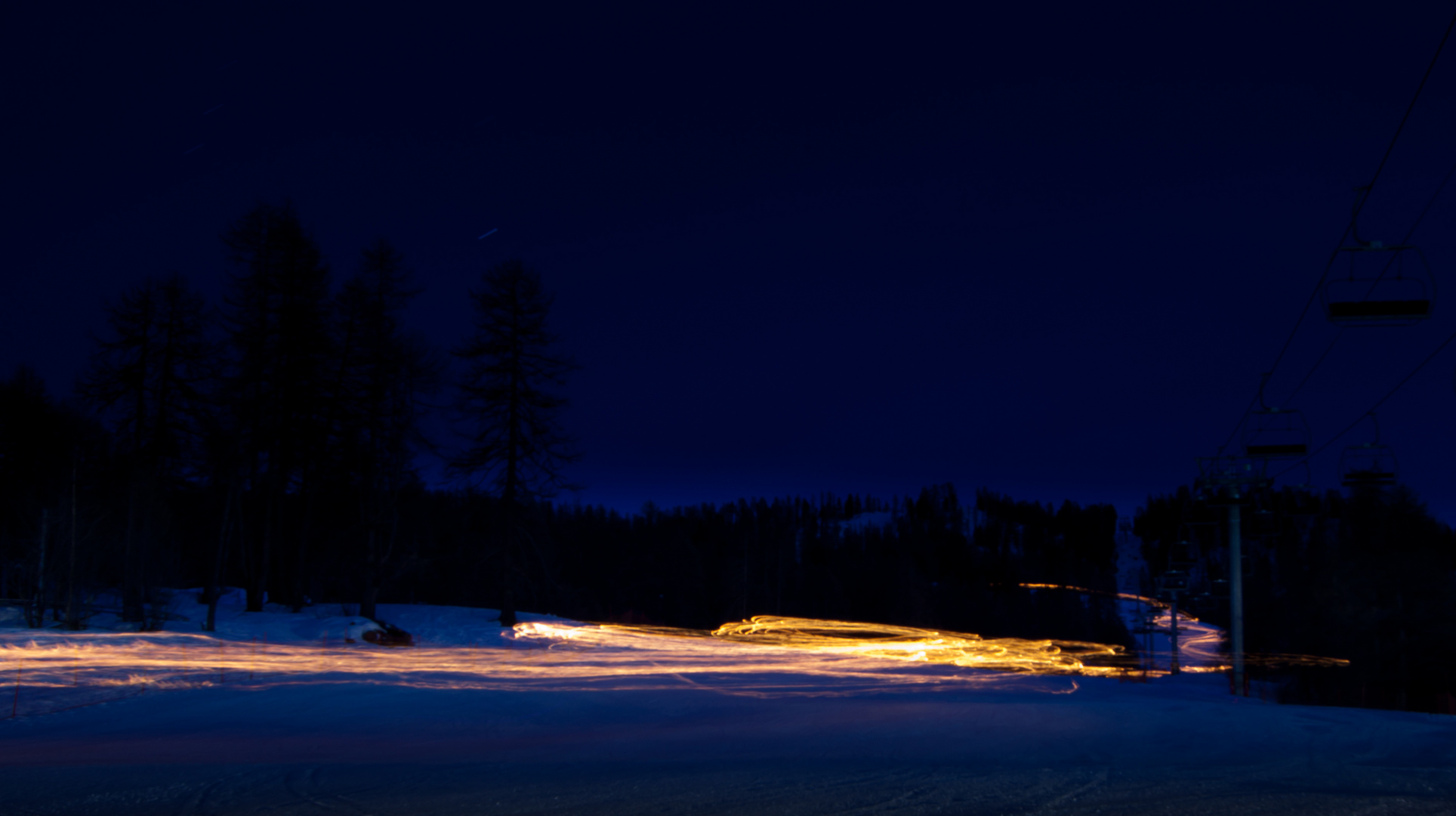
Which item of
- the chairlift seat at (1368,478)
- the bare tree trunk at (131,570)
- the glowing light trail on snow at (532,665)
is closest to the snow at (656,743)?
the glowing light trail on snow at (532,665)

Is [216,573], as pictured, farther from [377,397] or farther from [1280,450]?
[1280,450]

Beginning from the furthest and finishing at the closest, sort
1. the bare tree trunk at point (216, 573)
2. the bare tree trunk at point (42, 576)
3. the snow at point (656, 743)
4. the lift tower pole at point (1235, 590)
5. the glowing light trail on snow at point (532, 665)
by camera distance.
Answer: the bare tree trunk at point (216, 573)
the bare tree trunk at point (42, 576)
the lift tower pole at point (1235, 590)
the glowing light trail on snow at point (532, 665)
the snow at point (656, 743)

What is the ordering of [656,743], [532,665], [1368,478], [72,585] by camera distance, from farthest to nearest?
[72,585] → [532,665] → [1368,478] → [656,743]

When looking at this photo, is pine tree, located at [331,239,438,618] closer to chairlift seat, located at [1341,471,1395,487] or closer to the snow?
the snow

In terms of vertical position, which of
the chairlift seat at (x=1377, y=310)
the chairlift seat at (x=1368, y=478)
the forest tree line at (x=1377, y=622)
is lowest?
the forest tree line at (x=1377, y=622)

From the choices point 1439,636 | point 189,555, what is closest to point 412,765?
point 189,555

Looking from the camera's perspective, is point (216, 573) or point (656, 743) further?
point (216, 573)

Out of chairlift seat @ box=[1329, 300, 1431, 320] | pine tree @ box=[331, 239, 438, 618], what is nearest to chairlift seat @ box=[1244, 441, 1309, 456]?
chairlift seat @ box=[1329, 300, 1431, 320]

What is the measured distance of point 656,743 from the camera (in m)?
12.1

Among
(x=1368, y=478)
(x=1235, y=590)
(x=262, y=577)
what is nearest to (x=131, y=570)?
(x=262, y=577)

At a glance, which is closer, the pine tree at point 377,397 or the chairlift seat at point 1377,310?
the chairlift seat at point 1377,310

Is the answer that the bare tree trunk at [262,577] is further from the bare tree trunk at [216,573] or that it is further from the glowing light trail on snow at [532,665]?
the glowing light trail on snow at [532,665]

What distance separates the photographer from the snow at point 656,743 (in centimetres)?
885

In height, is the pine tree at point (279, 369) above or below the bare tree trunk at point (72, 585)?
above
